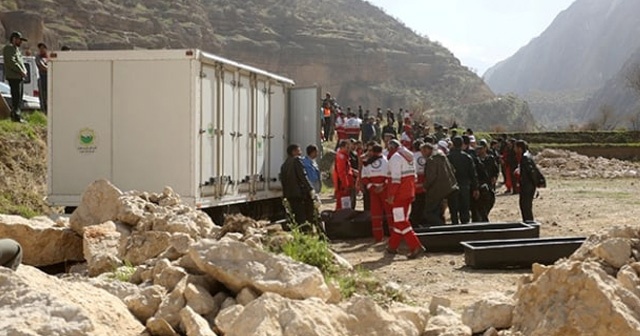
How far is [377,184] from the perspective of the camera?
12383 mm

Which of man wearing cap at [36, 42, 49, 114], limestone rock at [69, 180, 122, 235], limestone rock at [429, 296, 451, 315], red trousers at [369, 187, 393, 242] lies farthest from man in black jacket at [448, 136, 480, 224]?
man wearing cap at [36, 42, 49, 114]

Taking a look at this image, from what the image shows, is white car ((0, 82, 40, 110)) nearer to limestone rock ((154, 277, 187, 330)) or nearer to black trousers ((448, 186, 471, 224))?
black trousers ((448, 186, 471, 224))

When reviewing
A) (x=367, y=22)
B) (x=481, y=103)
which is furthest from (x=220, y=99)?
(x=367, y=22)

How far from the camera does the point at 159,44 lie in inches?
2469

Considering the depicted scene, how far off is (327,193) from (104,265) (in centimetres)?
1579

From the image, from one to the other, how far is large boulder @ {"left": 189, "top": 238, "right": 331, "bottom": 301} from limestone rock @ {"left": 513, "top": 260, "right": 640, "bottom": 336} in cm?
133

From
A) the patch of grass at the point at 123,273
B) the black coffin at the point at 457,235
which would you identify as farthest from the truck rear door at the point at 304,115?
the patch of grass at the point at 123,273

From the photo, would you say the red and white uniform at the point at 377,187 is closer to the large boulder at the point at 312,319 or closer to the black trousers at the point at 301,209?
the black trousers at the point at 301,209

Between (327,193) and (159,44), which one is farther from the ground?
(159,44)

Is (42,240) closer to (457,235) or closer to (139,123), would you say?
(139,123)

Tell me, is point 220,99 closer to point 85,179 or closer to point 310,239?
point 85,179

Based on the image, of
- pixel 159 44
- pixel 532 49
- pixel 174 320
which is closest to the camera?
pixel 174 320

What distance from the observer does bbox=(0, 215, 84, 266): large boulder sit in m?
8.50

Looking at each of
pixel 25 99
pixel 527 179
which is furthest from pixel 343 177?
pixel 25 99
